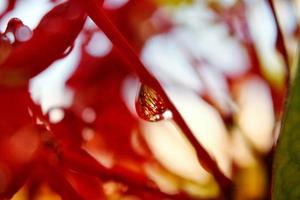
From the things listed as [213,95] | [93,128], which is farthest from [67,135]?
[213,95]

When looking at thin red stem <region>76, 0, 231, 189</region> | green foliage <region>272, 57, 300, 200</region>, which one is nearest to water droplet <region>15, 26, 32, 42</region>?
thin red stem <region>76, 0, 231, 189</region>

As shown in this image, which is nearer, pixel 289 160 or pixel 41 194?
pixel 289 160

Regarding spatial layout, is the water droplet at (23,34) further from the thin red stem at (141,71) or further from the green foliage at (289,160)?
the green foliage at (289,160)

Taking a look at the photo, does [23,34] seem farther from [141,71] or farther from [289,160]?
[289,160]

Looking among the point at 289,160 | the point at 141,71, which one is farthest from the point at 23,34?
the point at 289,160

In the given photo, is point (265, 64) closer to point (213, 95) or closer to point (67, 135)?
point (213, 95)

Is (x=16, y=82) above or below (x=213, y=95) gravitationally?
above
